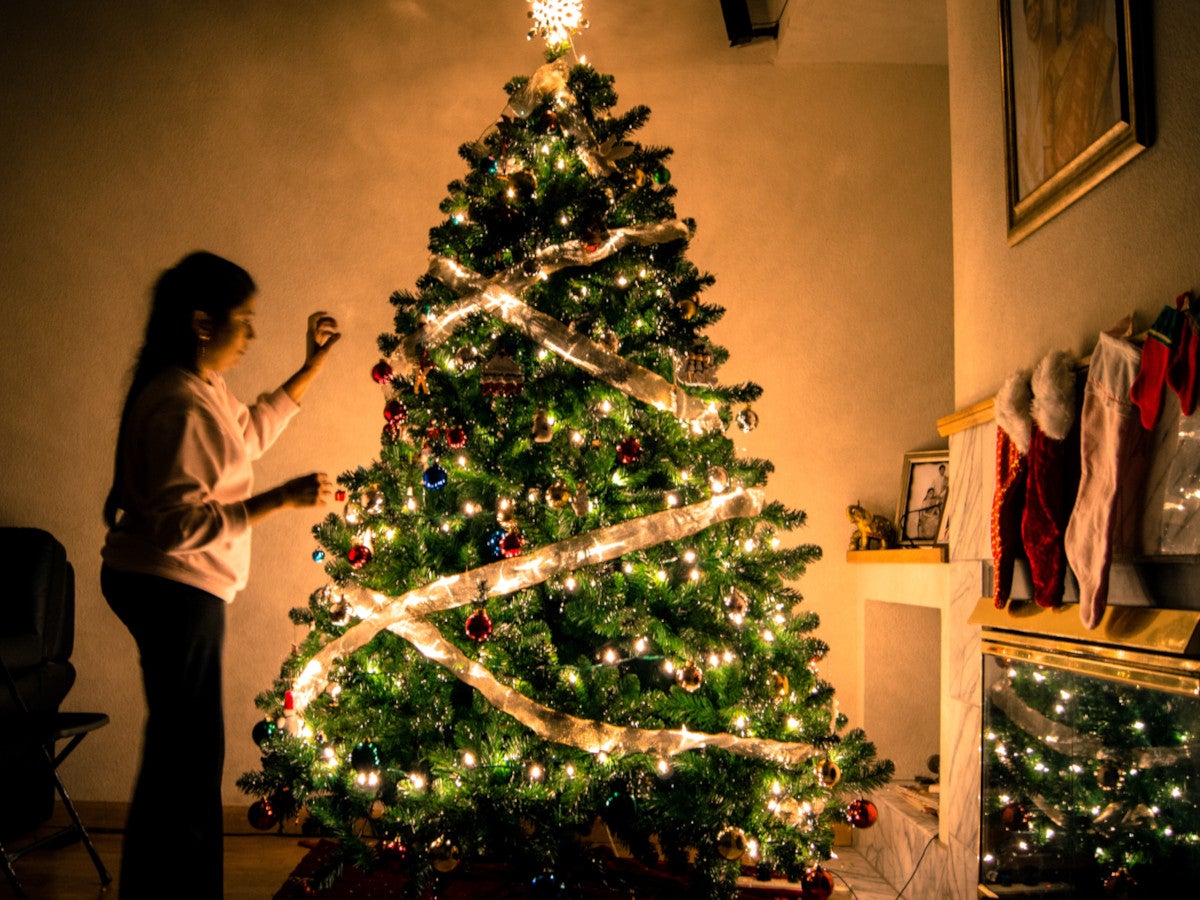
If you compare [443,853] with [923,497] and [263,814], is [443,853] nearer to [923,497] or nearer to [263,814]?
[263,814]

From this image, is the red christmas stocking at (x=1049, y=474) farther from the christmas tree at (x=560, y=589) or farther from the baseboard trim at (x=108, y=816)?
the baseboard trim at (x=108, y=816)

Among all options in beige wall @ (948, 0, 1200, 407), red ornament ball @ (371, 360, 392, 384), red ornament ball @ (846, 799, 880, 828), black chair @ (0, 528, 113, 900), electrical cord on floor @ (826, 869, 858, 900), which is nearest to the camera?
beige wall @ (948, 0, 1200, 407)

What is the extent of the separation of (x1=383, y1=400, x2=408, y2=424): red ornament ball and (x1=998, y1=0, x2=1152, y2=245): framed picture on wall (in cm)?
144

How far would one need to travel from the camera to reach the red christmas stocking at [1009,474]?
5.51ft

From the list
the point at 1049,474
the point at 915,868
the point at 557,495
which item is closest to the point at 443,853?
the point at 557,495

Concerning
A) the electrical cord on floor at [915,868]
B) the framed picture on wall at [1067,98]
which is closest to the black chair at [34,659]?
the electrical cord on floor at [915,868]

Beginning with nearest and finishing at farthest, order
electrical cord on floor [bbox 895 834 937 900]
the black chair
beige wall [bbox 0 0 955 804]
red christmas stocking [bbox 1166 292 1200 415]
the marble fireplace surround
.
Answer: red christmas stocking [bbox 1166 292 1200 415], the marble fireplace surround, electrical cord on floor [bbox 895 834 937 900], the black chair, beige wall [bbox 0 0 955 804]

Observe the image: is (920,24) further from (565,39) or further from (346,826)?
(346,826)

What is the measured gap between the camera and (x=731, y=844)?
4.92ft

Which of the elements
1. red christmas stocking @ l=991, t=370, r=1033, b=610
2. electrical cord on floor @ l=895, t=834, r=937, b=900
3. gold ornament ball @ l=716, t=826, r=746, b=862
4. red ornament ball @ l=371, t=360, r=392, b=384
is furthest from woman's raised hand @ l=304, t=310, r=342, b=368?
electrical cord on floor @ l=895, t=834, r=937, b=900

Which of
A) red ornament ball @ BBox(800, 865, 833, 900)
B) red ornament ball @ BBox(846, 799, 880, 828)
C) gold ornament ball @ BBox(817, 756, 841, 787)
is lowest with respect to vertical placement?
red ornament ball @ BBox(800, 865, 833, 900)

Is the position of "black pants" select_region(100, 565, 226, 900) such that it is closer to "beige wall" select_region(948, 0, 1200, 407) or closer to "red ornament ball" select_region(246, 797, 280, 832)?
"red ornament ball" select_region(246, 797, 280, 832)

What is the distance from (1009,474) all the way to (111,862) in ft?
8.79

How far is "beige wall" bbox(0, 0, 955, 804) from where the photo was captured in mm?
2928
